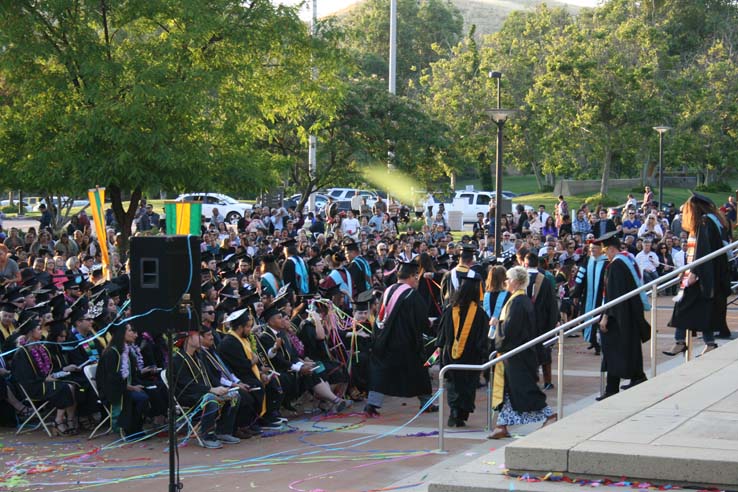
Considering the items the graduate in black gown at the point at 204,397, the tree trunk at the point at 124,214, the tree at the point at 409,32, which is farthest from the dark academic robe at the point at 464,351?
the tree at the point at 409,32

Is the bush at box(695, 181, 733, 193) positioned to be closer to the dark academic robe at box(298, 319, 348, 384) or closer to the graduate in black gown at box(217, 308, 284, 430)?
the dark academic robe at box(298, 319, 348, 384)

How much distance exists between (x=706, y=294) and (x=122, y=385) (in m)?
6.25

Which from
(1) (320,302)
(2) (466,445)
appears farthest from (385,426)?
(1) (320,302)

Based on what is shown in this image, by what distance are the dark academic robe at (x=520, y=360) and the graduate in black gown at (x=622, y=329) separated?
38.5 inches

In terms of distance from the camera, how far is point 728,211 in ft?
80.3

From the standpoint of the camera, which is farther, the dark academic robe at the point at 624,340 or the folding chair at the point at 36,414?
the folding chair at the point at 36,414

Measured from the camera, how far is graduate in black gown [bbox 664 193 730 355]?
11.3 m

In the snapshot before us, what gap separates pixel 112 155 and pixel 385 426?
9.06m

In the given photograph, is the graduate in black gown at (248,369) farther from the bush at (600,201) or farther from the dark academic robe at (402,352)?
the bush at (600,201)

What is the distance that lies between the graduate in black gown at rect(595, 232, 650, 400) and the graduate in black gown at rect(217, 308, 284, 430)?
3614mm

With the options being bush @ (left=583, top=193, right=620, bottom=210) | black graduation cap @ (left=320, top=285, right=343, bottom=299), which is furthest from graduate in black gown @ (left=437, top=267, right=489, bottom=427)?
bush @ (left=583, top=193, right=620, bottom=210)

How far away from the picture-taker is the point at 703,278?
1122 cm

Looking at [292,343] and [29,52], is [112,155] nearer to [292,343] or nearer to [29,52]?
[29,52]

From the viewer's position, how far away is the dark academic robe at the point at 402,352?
1240 cm
